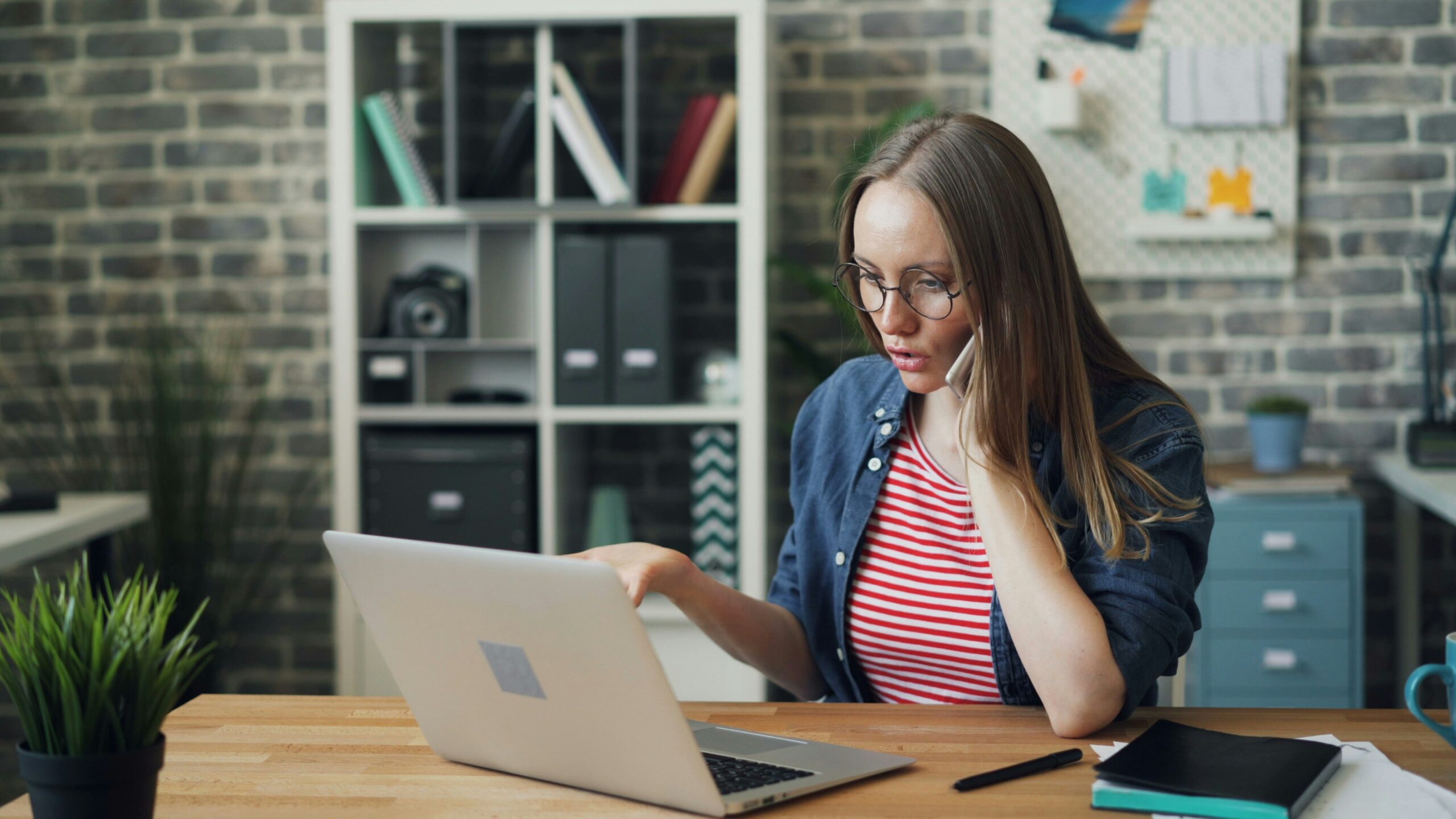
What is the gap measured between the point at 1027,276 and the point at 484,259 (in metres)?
1.93

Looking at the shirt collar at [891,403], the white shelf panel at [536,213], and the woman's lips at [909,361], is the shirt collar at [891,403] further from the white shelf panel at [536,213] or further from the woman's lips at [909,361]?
the white shelf panel at [536,213]

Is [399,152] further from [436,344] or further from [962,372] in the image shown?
[962,372]

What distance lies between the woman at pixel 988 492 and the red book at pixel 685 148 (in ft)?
4.61

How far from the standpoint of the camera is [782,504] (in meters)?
3.24

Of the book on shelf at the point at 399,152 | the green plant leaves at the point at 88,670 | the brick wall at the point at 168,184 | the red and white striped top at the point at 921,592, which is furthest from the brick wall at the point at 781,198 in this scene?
the green plant leaves at the point at 88,670

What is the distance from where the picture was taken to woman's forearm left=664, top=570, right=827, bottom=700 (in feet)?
4.56

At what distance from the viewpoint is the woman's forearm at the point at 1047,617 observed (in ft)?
3.92

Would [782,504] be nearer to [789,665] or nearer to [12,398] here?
[789,665]

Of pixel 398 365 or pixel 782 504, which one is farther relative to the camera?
pixel 782 504

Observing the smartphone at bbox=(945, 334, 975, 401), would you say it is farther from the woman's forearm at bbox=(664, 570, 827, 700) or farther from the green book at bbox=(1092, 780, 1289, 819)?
the green book at bbox=(1092, 780, 1289, 819)

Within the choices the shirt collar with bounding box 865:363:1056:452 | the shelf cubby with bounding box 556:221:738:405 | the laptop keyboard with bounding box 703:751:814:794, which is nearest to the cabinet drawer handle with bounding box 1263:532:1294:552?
the shelf cubby with bounding box 556:221:738:405

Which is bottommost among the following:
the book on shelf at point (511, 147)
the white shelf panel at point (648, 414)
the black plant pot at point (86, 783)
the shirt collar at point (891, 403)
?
the black plant pot at point (86, 783)

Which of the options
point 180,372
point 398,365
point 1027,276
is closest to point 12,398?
point 180,372

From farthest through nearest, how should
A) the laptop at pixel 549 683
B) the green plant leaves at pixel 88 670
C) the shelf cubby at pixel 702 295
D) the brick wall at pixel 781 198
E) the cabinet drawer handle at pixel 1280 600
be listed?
the shelf cubby at pixel 702 295 < the brick wall at pixel 781 198 < the cabinet drawer handle at pixel 1280 600 < the laptop at pixel 549 683 < the green plant leaves at pixel 88 670
